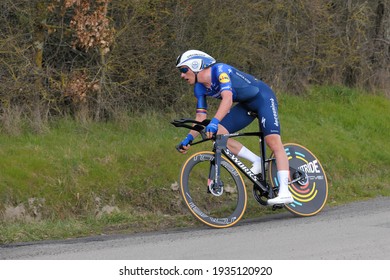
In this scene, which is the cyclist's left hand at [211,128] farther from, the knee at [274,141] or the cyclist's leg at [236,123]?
the knee at [274,141]

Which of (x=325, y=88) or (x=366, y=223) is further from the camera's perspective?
(x=325, y=88)

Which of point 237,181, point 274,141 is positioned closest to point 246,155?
point 274,141

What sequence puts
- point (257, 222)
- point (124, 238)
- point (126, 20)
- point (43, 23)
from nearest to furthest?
point (124, 238) → point (257, 222) → point (43, 23) → point (126, 20)

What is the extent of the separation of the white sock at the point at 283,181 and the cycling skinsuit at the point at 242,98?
0.47m

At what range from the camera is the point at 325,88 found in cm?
1812

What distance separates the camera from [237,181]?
960cm

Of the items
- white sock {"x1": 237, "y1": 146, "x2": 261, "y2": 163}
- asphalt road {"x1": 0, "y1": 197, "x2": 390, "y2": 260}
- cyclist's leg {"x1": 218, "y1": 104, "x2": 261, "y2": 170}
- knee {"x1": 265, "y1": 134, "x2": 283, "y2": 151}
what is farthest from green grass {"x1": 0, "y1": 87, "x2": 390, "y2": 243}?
knee {"x1": 265, "y1": 134, "x2": 283, "y2": 151}

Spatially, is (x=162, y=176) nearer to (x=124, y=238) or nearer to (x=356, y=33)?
(x=124, y=238)

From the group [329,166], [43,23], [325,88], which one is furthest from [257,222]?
[325,88]

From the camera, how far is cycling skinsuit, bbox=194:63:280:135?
9.57 m

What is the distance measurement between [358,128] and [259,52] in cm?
237

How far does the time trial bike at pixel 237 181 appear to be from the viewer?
9.45 meters

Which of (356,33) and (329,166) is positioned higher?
(356,33)

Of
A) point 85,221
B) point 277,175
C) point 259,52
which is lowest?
point 85,221
